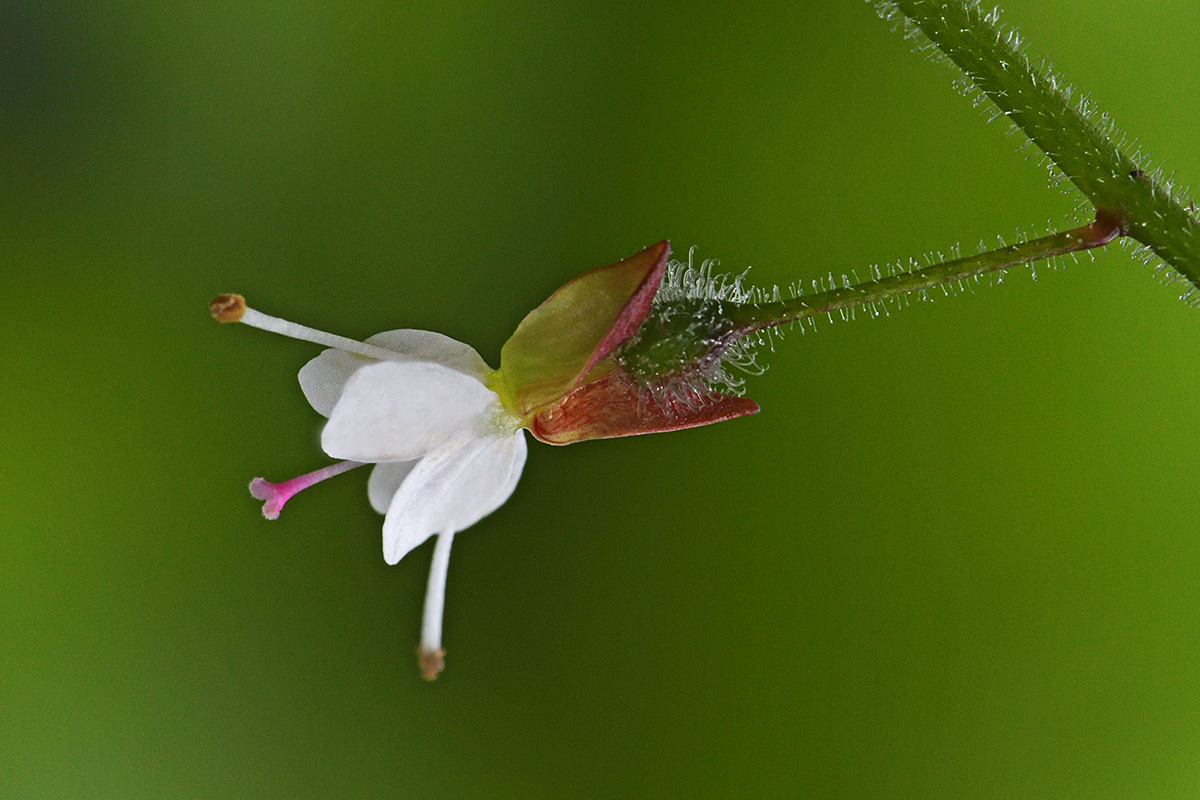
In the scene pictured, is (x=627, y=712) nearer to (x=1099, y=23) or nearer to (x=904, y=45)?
(x=904, y=45)

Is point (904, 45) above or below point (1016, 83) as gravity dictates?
above

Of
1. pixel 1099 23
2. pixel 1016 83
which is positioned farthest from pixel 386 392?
pixel 1099 23

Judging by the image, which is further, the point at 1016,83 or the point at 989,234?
the point at 989,234

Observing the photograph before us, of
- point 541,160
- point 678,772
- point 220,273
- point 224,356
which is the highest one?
point 541,160

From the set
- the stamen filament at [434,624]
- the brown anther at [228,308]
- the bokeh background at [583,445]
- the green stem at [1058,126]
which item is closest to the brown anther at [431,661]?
the stamen filament at [434,624]

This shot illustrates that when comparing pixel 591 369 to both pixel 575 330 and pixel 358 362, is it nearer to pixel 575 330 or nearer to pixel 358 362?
pixel 575 330

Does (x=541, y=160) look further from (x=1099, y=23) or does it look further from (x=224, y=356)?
(x=1099, y=23)

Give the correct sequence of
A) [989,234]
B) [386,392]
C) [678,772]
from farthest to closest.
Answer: [678,772] → [989,234] → [386,392]

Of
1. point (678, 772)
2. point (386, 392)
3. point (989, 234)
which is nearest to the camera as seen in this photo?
point (386, 392)
